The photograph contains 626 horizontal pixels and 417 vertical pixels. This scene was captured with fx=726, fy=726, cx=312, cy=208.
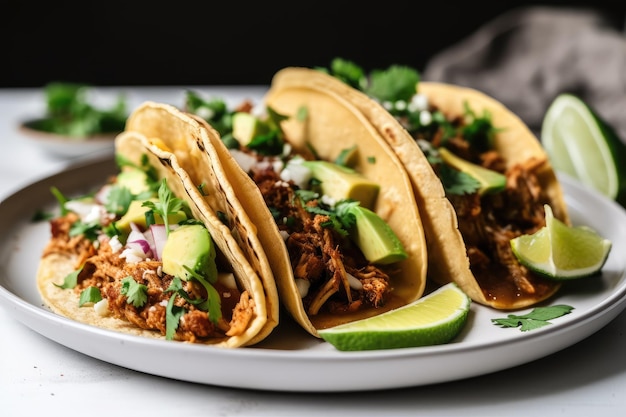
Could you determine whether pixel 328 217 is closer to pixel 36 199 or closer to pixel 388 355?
pixel 388 355

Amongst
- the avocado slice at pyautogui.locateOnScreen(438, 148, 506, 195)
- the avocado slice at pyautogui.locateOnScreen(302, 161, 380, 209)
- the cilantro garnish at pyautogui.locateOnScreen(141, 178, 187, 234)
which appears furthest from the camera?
the avocado slice at pyautogui.locateOnScreen(438, 148, 506, 195)

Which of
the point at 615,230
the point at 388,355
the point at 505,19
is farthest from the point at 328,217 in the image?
the point at 505,19

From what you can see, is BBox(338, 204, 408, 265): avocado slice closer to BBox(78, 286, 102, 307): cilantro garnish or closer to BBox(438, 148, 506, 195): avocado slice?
BBox(438, 148, 506, 195): avocado slice

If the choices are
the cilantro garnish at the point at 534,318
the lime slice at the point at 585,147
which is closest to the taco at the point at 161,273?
the cilantro garnish at the point at 534,318

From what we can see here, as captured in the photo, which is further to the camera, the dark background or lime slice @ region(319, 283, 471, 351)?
the dark background

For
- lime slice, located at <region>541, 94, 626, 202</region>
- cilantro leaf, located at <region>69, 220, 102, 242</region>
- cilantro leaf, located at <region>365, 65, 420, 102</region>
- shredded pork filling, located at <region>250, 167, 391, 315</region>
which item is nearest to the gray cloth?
lime slice, located at <region>541, 94, 626, 202</region>

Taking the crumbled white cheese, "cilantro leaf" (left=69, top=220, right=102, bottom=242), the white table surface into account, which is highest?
the crumbled white cheese

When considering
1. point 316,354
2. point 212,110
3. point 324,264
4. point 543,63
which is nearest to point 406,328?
point 316,354
